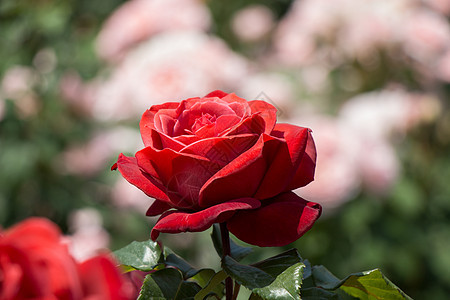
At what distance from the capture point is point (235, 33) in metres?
3.16

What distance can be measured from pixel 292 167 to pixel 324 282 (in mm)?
126

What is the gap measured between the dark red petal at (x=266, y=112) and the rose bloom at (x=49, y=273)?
0.60 ft

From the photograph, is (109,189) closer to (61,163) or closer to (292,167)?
(61,163)

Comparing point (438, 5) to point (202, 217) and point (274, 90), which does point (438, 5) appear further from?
point (202, 217)

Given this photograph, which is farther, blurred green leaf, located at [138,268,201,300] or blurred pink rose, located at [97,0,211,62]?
blurred pink rose, located at [97,0,211,62]

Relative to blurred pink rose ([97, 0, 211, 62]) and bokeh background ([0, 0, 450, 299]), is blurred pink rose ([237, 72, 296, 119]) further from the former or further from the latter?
blurred pink rose ([97, 0, 211, 62])

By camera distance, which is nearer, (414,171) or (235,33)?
(414,171)

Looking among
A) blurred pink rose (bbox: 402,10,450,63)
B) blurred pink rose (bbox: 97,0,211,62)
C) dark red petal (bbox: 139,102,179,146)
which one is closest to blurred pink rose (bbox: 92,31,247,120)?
blurred pink rose (bbox: 97,0,211,62)

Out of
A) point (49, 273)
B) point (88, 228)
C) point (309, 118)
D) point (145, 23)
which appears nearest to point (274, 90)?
point (309, 118)

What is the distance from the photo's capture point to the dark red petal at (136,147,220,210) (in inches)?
18.1

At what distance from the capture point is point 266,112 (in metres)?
0.48

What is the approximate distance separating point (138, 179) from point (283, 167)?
0.11 metres

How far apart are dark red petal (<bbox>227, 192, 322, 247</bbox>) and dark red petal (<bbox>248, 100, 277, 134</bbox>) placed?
59 mm

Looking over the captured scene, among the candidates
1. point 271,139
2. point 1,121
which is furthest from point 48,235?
point 1,121
